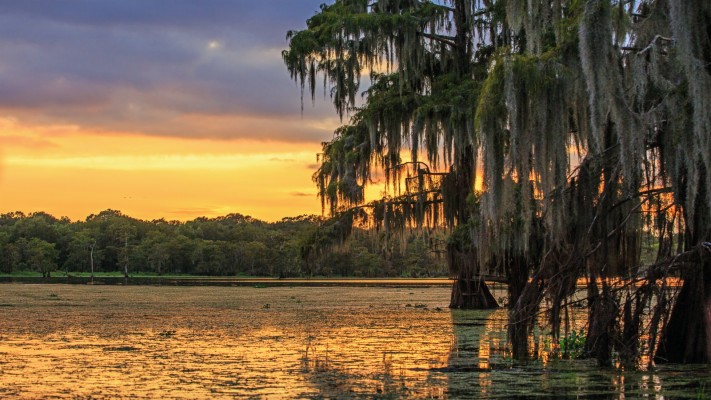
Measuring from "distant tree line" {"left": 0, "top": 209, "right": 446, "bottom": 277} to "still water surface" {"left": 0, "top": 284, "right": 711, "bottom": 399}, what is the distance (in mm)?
68043

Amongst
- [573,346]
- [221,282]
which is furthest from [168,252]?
[573,346]

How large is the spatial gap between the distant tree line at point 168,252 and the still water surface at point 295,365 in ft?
223

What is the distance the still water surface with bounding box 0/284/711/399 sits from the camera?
8469 millimetres

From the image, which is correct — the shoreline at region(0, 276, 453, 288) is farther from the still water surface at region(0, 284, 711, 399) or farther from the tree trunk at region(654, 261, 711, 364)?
the tree trunk at region(654, 261, 711, 364)

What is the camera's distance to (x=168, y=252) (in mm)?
105500

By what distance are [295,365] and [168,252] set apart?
97028 mm

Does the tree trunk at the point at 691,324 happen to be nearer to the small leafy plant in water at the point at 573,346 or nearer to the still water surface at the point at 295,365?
the still water surface at the point at 295,365

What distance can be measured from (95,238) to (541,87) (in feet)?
347

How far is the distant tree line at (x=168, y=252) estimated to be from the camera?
9688 cm

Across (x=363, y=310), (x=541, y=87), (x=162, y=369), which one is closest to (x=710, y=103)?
(x=541, y=87)

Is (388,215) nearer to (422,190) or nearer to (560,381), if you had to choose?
(422,190)

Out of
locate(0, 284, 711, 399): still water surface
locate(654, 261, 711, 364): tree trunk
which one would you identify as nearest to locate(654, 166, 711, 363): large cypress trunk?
locate(654, 261, 711, 364): tree trunk

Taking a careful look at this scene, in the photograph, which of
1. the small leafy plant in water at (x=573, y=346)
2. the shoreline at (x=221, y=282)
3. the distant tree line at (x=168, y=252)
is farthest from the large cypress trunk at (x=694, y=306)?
the distant tree line at (x=168, y=252)

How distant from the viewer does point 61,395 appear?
8289 mm
